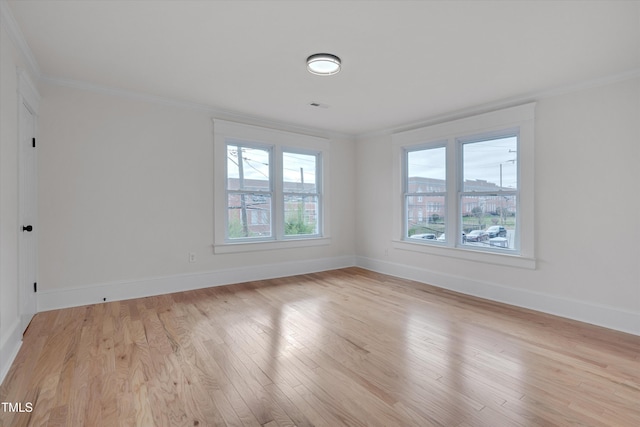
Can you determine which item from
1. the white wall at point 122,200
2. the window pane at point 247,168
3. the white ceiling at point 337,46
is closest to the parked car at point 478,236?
the white ceiling at point 337,46

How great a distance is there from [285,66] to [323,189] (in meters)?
2.91

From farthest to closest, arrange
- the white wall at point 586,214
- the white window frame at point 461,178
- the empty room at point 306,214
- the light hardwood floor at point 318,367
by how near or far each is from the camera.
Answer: the white window frame at point 461,178 < the white wall at point 586,214 < the empty room at point 306,214 < the light hardwood floor at point 318,367

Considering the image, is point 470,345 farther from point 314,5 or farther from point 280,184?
point 280,184

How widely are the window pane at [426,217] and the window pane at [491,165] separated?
0.54 meters

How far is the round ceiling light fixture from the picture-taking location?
280cm

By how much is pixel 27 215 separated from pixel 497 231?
542cm

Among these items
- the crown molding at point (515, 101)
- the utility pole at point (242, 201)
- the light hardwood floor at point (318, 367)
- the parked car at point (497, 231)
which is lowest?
the light hardwood floor at point (318, 367)

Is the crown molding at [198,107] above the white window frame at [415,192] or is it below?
above

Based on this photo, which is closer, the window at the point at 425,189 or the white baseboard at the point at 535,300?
the white baseboard at the point at 535,300

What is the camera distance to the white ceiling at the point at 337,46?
2.18m

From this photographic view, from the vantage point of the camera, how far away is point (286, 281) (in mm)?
4910

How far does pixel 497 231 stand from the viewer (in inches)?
163

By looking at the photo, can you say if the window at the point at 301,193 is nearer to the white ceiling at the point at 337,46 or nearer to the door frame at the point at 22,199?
the white ceiling at the point at 337,46

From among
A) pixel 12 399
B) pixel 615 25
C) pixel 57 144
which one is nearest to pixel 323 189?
pixel 57 144
